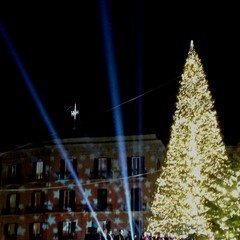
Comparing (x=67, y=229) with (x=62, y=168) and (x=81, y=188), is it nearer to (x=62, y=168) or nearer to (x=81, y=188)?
(x=81, y=188)

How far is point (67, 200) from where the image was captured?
129ft

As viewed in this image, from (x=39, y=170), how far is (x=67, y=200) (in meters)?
3.59

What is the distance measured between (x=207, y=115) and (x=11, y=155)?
2292 cm

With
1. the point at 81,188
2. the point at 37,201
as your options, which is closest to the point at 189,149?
the point at 81,188

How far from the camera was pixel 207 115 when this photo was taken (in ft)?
78.1

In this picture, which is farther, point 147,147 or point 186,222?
point 147,147

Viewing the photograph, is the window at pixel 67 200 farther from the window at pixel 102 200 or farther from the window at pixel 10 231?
the window at pixel 10 231

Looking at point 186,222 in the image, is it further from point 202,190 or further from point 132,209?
point 132,209

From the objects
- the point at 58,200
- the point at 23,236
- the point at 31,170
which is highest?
the point at 31,170

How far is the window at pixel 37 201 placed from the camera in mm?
39875

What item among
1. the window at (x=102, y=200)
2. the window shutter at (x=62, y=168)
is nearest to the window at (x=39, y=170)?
the window shutter at (x=62, y=168)

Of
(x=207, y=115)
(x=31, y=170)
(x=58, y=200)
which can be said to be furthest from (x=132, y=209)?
(x=207, y=115)

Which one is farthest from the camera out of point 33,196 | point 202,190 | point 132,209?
point 33,196

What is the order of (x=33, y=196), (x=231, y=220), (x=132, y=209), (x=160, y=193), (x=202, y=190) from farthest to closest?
(x=33, y=196), (x=132, y=209), (x=160, y=193), (x=202, y=190), (x=231, y=220)
